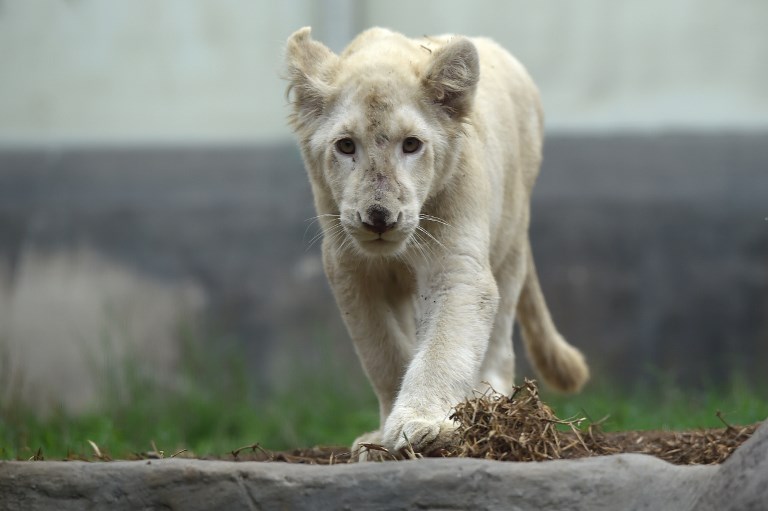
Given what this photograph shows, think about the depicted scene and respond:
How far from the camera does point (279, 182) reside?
11.4 metres

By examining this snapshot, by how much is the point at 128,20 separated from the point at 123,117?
0.97 m

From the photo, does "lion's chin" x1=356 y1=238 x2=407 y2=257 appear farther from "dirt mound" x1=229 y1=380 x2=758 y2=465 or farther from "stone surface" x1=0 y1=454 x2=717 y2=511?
"stone surface" x1=0 y1=454 x2=717 y2=511

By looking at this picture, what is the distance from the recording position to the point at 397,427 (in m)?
4.57

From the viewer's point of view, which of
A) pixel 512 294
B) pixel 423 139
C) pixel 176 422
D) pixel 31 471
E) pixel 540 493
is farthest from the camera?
pixel 176 422

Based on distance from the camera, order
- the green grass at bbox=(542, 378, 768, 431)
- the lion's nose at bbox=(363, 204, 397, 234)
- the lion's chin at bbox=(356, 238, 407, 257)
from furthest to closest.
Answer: the green grass at bbox=(542, 378, 768, 431), the lion's chin at bbox=(356, 238, 407, 257), the lion's nose at bbox=(363, 204, 397, 234)

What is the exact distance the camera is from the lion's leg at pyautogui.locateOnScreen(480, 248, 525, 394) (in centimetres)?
665

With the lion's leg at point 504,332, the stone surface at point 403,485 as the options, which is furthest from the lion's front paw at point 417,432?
the lion's leg at point 504,332

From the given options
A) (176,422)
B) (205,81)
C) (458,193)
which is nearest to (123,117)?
(205,81)

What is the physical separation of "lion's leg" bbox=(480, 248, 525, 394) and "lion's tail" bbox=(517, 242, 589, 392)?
1.75 feet

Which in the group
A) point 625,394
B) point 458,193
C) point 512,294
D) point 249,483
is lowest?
point 625,394

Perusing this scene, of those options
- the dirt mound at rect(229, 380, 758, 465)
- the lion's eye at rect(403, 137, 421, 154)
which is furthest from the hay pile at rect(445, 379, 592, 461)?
the lion's eye at rect(403, 137, 421, 154)

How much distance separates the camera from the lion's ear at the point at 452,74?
17.1ft

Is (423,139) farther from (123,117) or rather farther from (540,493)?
(123,117)

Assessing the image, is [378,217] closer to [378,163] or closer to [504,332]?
[378,163]
